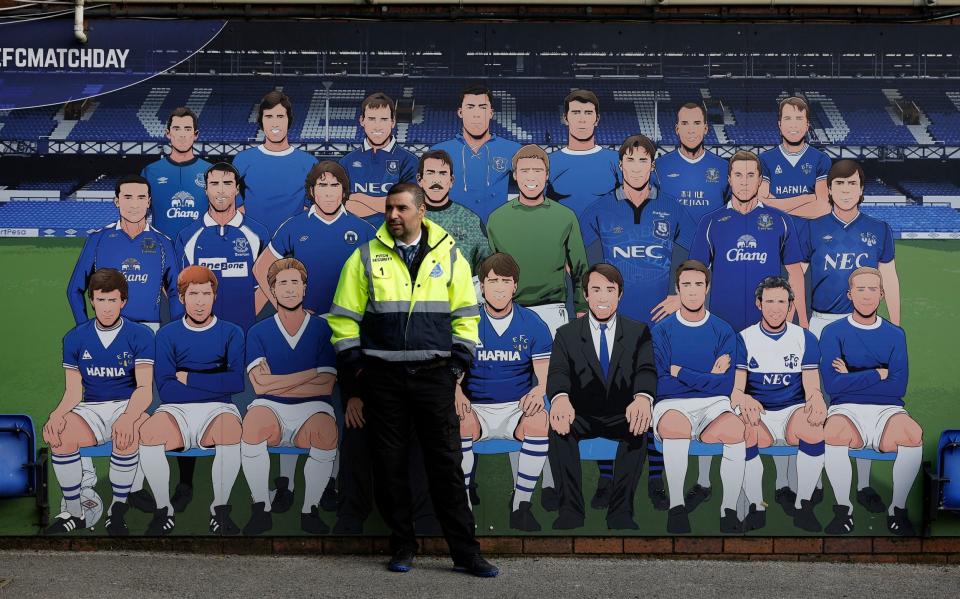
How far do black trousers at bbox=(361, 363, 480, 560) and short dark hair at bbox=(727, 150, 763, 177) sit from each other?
76.7 inches

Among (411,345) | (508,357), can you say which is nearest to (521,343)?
(508,357)

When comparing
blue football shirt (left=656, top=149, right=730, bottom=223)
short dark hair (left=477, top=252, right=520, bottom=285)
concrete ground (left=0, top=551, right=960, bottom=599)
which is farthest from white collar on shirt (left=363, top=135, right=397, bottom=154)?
concrete ground (left=0, top=551, right=960, bottom=599)

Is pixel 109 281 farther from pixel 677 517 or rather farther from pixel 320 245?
pixel 677 517

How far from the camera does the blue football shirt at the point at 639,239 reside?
5.78 metres

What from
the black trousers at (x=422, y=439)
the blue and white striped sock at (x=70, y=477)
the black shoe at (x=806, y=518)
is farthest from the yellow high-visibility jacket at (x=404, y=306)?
the black shoe at (x=806, y=518)

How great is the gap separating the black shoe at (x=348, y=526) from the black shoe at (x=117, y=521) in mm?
1191

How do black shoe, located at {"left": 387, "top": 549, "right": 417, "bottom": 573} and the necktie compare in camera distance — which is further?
the necktie

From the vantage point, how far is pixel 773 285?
5.79 metres

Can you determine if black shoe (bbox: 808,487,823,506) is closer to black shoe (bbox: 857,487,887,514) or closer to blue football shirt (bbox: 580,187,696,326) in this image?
black shoe (bbox: 857,487,887,514)

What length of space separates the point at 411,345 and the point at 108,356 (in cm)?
180

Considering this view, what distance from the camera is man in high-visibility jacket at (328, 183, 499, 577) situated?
5.38m

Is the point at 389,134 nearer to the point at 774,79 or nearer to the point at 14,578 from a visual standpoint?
the point at 774,79

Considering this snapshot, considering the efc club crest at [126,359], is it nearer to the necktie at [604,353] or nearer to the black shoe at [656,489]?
the necktie at [604,353]

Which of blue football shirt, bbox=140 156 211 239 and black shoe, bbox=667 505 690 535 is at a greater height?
blue football shirt, bbox=140 156 211 239
